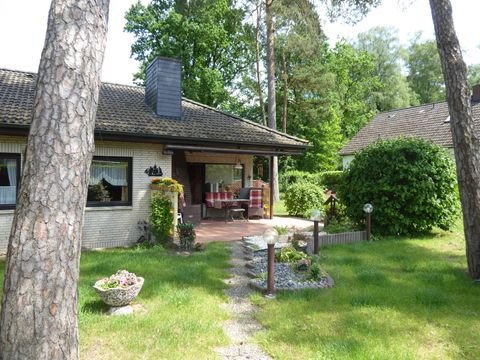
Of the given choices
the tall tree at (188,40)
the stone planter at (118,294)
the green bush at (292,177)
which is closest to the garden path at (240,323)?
the stone planter at (118,294)

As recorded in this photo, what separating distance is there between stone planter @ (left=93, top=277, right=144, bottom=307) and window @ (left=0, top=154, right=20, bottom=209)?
17.6ft

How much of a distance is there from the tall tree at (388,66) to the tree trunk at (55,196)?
135ft

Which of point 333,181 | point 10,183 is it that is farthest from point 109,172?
point 333,181

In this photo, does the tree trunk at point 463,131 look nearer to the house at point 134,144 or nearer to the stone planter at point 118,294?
the stone planter at point 118,294

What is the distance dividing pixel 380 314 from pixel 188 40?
28.9 metres

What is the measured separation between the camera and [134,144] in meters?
10.2

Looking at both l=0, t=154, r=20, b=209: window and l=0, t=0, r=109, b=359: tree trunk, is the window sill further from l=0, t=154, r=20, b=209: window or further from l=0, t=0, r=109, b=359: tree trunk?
l=0, t=0, r=109, b=359: tree trunk

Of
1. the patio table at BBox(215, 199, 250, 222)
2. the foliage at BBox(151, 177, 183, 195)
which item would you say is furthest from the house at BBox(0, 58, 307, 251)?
the patio table at BBox(215, 199, 250, 222)

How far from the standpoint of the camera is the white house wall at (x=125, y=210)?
31.3 ft

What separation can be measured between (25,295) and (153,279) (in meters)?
3.62

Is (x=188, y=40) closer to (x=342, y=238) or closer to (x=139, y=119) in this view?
(x=139, y=119)

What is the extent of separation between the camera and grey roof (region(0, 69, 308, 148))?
31.1 feet

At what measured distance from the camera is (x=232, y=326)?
A: 4.61m

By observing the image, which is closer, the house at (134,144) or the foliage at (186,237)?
the foliage at (186,237)
